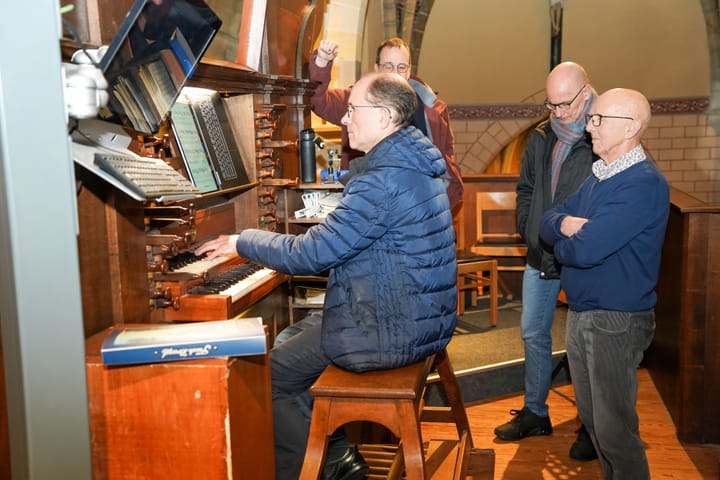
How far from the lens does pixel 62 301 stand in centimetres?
150

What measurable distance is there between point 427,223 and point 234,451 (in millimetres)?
1005

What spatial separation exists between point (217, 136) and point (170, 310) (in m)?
1.01

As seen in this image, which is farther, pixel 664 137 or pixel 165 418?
pixel 664 137

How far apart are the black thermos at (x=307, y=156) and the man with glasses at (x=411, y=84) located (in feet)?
0.46

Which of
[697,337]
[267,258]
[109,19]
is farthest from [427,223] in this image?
[697,337]

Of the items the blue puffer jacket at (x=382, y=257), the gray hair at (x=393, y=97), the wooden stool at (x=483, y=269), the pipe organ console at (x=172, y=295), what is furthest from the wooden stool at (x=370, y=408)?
the wooden stool at (x=483, y=269)

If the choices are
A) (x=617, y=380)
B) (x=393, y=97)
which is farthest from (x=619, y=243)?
(x=393, y=97)

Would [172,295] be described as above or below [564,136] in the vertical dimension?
below

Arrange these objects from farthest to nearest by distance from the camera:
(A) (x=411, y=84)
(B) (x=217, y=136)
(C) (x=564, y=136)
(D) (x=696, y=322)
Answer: (A) (x=411, y=84), (D) (x=696, y=322), (C) (x=564, y=136), (B) (x=217, y=136)

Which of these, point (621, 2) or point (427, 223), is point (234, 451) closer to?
point (427, 223)

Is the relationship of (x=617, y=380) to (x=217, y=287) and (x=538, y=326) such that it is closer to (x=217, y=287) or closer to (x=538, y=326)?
(x=538, y=326)

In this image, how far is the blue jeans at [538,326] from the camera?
403cm

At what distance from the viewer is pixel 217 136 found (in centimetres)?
350

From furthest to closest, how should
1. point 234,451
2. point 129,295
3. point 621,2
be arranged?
point 621,2 → point 129,295 → point 234,451
